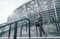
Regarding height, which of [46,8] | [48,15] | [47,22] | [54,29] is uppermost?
[46,8]

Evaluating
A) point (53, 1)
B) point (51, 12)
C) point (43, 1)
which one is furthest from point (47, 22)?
point (43, 1)

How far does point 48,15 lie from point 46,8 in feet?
2.62

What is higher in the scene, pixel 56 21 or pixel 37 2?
pixel 37 2

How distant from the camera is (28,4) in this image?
905 centimetres

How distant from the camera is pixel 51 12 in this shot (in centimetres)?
669

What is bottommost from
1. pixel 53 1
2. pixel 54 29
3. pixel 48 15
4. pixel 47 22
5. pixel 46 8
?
pixel 54 29

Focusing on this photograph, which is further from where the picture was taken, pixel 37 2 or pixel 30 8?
pixel 30 8

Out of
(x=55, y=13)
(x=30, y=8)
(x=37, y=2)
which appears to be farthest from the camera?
(x=30, y=8)

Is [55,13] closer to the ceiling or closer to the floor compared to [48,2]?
closer to the floor

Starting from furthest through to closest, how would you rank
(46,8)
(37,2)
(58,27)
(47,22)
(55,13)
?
(37,2)
(46,8)
(55,13)
(47,22)
(58,27)

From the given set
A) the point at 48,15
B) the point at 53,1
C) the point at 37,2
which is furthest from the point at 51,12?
the point at 37,2

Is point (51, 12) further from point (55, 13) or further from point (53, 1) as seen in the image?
point (53, 1)

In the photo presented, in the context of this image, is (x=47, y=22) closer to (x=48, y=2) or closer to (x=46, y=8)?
(x=46, y=8)

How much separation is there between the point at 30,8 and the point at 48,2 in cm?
174
